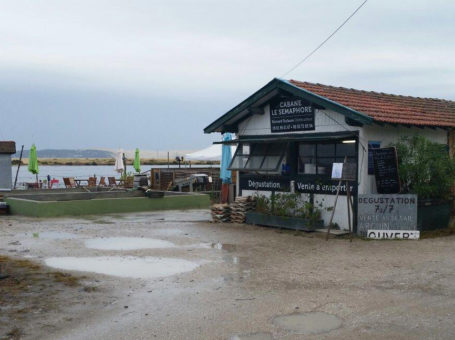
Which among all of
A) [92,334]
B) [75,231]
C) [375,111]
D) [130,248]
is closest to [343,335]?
[92,334]

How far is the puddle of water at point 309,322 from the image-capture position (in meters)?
6.29

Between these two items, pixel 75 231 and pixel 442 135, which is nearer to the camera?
pixel 75 231

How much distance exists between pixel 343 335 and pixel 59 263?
242 inches

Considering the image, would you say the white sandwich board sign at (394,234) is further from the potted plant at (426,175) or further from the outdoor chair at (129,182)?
the outdoor chair at (129,182)

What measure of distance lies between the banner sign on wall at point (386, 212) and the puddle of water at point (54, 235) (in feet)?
23.2

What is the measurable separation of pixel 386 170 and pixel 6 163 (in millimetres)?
14903

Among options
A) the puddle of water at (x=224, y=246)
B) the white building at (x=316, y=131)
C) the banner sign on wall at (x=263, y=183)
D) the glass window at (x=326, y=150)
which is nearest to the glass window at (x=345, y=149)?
the white building at (x=316, y=131)

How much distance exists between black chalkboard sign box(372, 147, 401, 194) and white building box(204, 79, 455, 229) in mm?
343

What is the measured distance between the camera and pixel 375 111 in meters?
14.2

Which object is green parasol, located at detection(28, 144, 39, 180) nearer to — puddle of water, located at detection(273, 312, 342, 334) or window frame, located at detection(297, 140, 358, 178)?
window frame, located at detection(297, 140, 358, 178)

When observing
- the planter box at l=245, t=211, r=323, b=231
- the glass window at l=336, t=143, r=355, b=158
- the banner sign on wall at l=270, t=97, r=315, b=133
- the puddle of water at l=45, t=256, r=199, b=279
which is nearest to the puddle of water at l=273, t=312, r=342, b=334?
the puddle of water at l=45, t=256, r=199, b=279

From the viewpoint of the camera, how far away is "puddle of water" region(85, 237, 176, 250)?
39.9ft

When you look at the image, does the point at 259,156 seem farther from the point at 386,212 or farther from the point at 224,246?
the point at 224,246

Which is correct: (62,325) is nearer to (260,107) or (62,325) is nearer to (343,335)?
(343,335)
